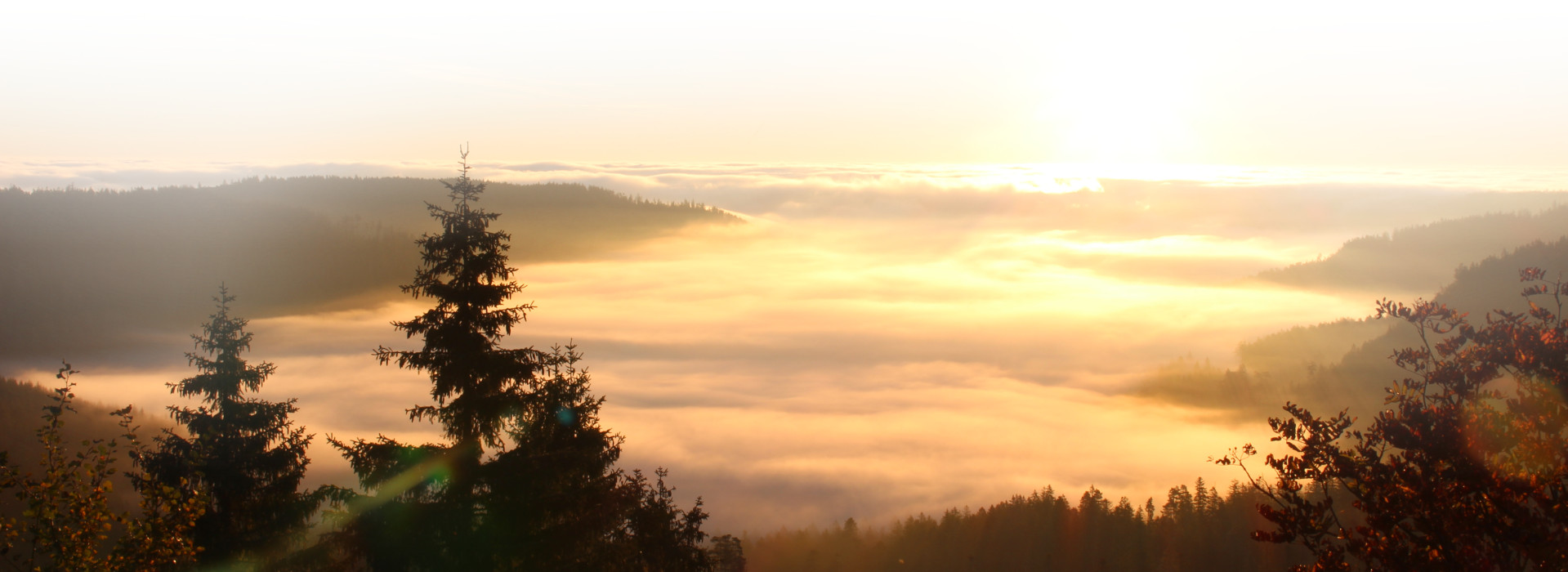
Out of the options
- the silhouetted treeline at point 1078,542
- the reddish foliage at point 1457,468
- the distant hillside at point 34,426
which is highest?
the reddish foliage at point 1457,468

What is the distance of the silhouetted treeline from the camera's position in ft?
335

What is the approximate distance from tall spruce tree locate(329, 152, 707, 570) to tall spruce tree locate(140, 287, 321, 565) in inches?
170

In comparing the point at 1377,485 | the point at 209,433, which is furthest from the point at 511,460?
the point at 1377,485

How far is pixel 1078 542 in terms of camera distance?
4313 inches

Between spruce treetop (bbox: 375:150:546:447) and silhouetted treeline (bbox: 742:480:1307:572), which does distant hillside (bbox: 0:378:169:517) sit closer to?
silhouetted treeline (bbox: 742:480:1307:572)

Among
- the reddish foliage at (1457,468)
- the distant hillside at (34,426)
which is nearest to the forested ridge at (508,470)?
the reddish foliage at (1457,468)

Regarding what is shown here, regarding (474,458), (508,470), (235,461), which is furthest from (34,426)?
(508,470)

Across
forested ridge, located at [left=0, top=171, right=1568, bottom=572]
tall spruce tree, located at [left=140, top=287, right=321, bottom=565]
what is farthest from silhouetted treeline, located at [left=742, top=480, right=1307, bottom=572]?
tall spruce tree, located at [left=140, top=287, right=321, bottom=565]

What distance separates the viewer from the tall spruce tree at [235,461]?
18234 millimetres

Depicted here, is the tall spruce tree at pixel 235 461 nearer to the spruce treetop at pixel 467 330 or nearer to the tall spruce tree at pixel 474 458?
the tall spruce tree at pixel 474 458

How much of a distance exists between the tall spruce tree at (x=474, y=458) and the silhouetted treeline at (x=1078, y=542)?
9701cm

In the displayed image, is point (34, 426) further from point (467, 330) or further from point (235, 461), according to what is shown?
point (467, 330)

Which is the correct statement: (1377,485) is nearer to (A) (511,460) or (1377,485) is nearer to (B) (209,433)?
(A) (511,460)

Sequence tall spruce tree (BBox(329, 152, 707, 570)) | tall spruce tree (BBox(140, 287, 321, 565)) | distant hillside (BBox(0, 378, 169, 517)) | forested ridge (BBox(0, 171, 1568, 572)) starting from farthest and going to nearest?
distant hillside (BBox(0, 378, 169, 517))
tall spruce tree (BBox(140, 287, 321, 565))
tall spruce tree (BBox(329, 152, 707, 570))
forested ridge (BBox(0, 171, 1568, 572))
